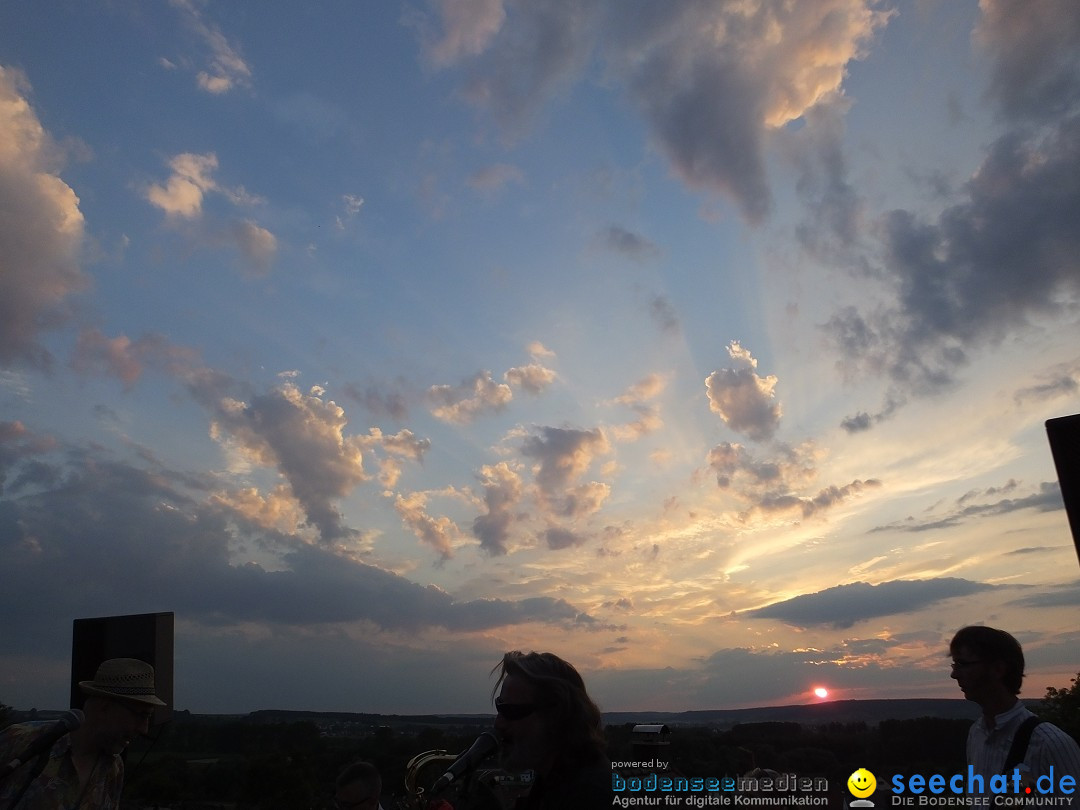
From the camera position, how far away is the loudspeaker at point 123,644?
7.12m

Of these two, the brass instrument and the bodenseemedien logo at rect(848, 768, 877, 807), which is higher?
the brass instrument

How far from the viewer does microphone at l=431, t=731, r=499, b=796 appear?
13.0ft

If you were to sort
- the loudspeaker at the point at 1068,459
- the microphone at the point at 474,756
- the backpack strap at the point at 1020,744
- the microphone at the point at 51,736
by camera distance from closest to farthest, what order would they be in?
the loudspeaker at the point at 1068,459, the microphone at the point at 474,756, the backpack strap at the point at 1020,744, the microphone at the point at 51,736

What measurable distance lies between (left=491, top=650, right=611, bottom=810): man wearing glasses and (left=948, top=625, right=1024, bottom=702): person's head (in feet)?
8.44

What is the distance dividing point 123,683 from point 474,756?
8.85 feet

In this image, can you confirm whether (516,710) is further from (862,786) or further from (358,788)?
(862,786)

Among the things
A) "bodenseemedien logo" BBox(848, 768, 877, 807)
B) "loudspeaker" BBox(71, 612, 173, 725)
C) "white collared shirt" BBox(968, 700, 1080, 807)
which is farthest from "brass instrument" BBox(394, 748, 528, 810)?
"bodenseemedien logo" BBox(848, 768, 877, 807)

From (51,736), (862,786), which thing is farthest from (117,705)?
(862,786)

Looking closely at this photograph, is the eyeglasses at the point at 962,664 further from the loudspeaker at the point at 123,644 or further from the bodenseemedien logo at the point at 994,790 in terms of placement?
the loudspeaker at the point at 123,644

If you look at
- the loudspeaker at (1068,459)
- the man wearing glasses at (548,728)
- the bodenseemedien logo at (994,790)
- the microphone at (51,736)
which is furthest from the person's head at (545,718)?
the microphone at (51,736)

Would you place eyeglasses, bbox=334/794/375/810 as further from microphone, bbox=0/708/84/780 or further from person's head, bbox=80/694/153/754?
microphone, bbox=0/708/84/780

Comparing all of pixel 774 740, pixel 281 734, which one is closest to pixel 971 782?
pixel 774 740

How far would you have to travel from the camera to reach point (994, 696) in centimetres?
446

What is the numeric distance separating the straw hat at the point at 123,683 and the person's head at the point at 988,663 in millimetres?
5398
